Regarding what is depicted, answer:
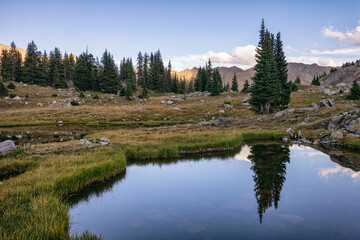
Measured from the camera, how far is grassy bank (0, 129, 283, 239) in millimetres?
7344

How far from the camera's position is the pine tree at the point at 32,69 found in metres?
85.9

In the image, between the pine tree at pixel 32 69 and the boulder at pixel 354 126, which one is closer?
the boulder at pixel 354 126

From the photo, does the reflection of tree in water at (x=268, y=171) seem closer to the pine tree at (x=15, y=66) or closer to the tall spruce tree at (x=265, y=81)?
the tall spruce tree at (x=265, y=81)

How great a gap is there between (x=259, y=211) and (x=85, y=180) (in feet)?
32.6

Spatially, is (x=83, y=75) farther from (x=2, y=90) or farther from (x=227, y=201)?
(x=227, y=201)

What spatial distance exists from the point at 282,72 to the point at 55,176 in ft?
197

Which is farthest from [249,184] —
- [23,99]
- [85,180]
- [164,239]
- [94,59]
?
[94,59]

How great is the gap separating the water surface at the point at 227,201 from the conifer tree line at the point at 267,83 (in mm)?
32848

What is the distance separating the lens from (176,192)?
1377cm

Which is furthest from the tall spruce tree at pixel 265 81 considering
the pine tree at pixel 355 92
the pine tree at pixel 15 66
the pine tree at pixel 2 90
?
the pine tree at pixel 15 66

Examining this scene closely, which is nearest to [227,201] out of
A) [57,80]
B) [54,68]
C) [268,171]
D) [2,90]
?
[268,171]

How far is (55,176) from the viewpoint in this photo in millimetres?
12359

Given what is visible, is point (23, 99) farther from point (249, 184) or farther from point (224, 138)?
A: point (249, 184)

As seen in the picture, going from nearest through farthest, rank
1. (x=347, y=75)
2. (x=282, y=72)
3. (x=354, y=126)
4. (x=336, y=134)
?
(x=354, y=126), (x=336, y=134), (x=282, y=72), (x=347, y=75)
